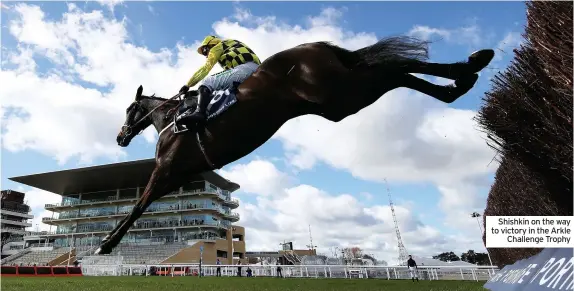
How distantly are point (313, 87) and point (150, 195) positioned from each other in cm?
214

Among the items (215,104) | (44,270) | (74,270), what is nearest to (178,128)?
(215,104)

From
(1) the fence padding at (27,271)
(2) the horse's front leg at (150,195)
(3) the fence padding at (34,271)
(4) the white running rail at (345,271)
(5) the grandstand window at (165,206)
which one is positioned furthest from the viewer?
→ (5) the grandstand window at (165,206)

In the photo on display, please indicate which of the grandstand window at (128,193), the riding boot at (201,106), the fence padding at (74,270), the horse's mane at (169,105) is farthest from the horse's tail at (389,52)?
the grandstand window at (128,193)

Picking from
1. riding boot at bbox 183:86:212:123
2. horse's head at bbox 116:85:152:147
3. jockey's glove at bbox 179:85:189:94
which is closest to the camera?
riding boot at bbox 183:86:212:123

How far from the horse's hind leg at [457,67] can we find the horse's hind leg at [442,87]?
0.29 feet

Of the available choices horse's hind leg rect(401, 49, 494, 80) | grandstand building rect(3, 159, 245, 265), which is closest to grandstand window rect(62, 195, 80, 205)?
grandstand building rect(3, 159, 245, 265)

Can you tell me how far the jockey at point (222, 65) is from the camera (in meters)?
4.28

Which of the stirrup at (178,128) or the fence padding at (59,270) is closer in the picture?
the stirrup at (178,128)

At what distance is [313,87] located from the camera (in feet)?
12.7

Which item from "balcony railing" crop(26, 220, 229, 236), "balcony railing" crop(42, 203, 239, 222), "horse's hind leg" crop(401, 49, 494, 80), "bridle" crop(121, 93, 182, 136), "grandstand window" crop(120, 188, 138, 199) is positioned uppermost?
"grandstand window" crop(120, 188, 138, 199)

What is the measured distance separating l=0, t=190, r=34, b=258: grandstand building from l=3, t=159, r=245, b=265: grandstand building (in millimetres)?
32164

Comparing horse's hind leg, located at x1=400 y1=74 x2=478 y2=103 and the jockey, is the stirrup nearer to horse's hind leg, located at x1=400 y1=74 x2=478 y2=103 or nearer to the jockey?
the jockey

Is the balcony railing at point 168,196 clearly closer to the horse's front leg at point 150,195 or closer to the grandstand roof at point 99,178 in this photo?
the grandstand roof at point 99,178

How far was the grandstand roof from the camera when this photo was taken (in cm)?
5982
